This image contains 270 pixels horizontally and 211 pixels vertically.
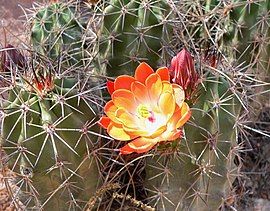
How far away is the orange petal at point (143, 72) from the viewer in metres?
1.56

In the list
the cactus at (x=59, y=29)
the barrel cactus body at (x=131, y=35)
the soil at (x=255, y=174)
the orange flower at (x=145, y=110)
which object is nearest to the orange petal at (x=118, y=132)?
the orange flower at (x=145, y=110)

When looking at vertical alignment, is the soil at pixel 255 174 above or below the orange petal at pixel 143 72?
below

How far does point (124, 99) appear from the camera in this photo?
1.55 meters

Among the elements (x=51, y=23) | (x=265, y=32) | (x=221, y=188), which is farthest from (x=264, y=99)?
(x=51, y=23)

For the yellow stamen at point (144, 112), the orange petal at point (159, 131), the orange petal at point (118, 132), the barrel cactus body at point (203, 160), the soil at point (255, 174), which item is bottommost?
the soil at point (255, 174)

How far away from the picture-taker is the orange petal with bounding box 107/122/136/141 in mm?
1482

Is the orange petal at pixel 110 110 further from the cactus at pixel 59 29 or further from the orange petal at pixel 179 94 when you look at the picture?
the cactus at pixel 59 29

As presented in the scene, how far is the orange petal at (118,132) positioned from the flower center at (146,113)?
0.07m

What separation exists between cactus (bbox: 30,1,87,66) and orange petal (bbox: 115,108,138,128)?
567 mm

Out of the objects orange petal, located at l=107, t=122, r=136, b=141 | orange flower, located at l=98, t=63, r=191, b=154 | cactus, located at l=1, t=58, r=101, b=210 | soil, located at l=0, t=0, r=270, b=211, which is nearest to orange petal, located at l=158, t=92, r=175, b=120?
orange flower, located at l=98, t=63, r=191, b=154

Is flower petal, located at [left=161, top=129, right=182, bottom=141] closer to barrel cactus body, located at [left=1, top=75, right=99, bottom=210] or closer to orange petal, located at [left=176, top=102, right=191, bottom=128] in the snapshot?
orange petal, located at [left=176, top=102, right=191, bottom=128]

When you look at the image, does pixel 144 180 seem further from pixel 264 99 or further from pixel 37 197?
pixel 264 99

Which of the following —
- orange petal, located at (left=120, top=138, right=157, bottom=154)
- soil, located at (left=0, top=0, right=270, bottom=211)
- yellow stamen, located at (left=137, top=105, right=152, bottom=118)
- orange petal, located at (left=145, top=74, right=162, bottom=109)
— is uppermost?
orange petal, located at (left=145, top=74, right=162, bottom=109)

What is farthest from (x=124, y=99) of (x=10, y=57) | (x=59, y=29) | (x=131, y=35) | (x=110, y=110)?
(x=59, y=29)
